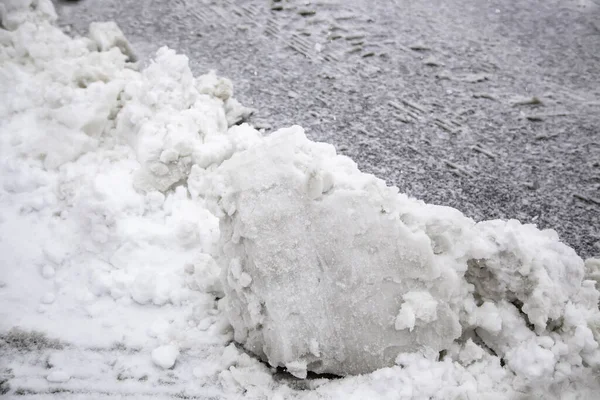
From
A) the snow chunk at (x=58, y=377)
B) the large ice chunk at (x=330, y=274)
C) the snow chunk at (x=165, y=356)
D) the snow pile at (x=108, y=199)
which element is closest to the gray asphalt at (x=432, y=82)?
the snow pile at (x=108, y=199)

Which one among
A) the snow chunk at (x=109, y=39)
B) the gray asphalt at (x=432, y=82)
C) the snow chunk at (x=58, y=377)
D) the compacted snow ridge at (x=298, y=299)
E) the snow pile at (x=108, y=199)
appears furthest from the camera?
the snow chunk at (x=109, y=39)

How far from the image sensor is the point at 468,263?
1635 millimetres

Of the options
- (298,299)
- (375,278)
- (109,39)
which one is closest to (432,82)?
(375,278)

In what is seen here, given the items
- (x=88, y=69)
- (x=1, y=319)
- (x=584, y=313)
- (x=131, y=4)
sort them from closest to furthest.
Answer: (x=584, y=313) → (x=1, y=319) → (x=88, y=69) → (x=131, y=4)

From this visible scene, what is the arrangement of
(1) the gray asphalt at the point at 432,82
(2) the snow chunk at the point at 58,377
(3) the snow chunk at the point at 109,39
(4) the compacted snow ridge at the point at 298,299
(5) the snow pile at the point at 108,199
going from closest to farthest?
(4) the compacted snow ridge at the point at 298,299
(2) the snow chunk at the point at 58,377
(5) the snow pile at the point at 108,199
(1) the gray asphalt at the point at 432,82
(3) the snow chunk at the point at 109,39

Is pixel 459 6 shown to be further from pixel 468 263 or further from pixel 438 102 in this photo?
pixel 468 263

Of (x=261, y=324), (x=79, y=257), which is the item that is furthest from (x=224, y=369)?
(x=79, y=257)

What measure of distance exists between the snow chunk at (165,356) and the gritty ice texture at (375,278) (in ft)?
0.88

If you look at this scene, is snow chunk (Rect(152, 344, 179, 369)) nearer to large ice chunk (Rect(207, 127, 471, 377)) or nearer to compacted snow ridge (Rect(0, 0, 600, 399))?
compacted snow ridge (Rect(0, 0, 600, 399))

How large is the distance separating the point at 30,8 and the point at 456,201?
10.9ft

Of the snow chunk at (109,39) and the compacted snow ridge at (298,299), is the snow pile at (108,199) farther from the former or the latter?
the snow chunk at (109,39)

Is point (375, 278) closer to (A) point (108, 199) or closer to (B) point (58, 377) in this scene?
(B) point (58, 377)

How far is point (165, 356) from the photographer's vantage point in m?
1.66

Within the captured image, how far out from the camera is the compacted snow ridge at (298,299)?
1519mm
